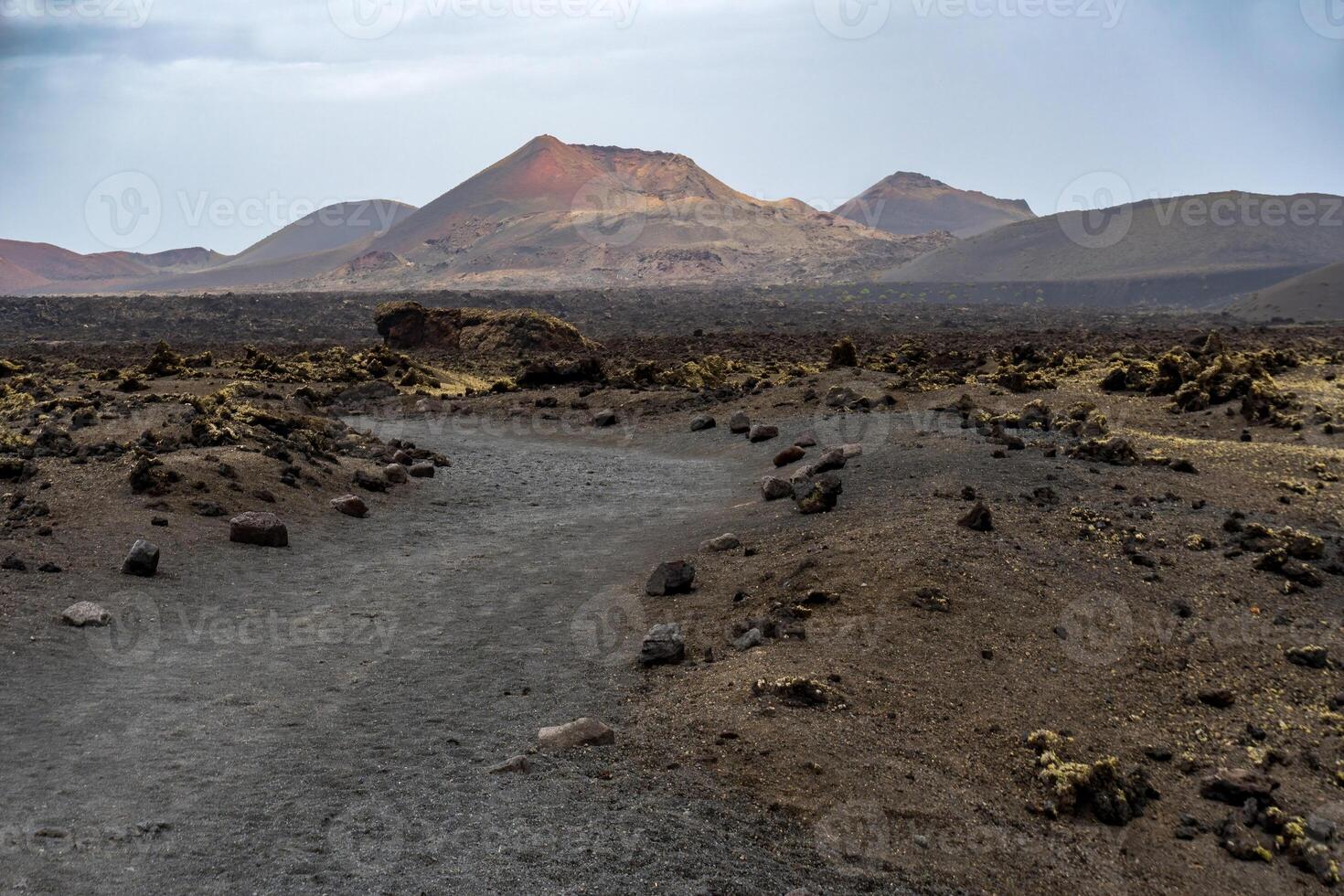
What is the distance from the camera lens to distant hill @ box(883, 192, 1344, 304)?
340 ft

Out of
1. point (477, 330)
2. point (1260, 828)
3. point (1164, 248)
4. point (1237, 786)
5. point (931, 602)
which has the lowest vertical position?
point (1260, 828)

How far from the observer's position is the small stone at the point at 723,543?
424 inches

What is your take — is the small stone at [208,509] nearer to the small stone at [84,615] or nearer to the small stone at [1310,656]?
the small stone at [84,615]

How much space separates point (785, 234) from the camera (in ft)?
582

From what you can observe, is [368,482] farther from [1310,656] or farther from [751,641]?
[1310,656]

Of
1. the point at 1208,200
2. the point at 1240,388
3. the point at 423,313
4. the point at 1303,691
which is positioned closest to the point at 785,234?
the point at 1208,200

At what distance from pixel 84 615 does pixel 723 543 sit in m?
5.92

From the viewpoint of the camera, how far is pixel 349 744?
6.23 metres

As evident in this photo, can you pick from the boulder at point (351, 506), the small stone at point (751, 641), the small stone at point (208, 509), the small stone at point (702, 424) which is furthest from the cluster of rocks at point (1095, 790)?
the small stone at point (702, 424)

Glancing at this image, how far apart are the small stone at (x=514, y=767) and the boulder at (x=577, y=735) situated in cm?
28

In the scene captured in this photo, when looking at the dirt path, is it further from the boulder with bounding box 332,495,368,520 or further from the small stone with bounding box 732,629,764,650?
the boulder with bounding box 332,495,368,520

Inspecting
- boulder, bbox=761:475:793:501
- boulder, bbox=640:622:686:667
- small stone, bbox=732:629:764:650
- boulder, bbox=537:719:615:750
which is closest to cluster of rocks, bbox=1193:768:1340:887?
small stone, bbox=732:629:764:650

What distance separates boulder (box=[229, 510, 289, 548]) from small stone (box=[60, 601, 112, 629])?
2678mm

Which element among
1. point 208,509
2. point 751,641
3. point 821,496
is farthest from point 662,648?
point 208,509
